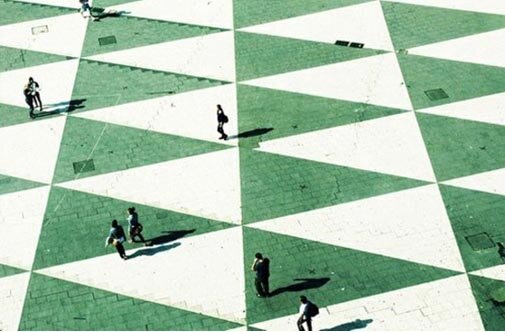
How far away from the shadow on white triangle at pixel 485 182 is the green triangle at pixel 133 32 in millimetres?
10917

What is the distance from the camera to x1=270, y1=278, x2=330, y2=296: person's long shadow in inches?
578

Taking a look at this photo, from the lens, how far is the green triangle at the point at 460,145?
Result: 56.6 ft

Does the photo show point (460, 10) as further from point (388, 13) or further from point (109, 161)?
point (109, 161)

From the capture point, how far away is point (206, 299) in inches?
576

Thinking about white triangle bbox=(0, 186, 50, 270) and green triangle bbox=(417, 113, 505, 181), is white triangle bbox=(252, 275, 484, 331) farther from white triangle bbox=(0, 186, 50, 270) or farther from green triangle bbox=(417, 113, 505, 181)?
white triangle bbox=(0, 186, 50, 270)

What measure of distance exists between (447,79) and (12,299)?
15029 mm

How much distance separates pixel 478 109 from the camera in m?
19.0

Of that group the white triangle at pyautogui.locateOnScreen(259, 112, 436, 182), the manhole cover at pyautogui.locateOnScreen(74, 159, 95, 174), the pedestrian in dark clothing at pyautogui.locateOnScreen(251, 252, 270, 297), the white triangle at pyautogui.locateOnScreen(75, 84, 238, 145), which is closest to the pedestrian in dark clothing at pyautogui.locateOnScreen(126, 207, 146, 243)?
the manhole cover at pyautogui.locateOnScreen(74, 159, 95, 174)

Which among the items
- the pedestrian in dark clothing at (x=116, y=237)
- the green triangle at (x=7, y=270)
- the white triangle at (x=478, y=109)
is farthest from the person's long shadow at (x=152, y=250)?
the white triangle at (x=478, y=109)

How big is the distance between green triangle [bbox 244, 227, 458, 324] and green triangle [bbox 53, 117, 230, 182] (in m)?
4.29

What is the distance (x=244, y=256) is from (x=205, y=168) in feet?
11.5

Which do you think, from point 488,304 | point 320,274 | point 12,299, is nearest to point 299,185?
point 320,274

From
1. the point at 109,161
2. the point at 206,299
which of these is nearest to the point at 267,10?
the point at 109,161

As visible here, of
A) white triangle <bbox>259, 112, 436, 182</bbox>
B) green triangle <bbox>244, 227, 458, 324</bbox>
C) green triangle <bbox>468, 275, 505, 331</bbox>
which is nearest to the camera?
green triangle <bbox>468, 275, 505, 331</bbox>
